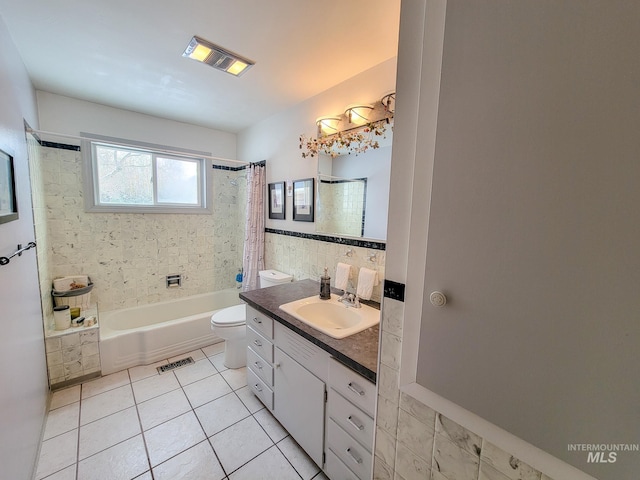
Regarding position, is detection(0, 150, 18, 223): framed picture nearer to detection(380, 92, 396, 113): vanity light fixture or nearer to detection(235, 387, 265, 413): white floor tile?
detection(235, 387, 265, 413): white floor tile

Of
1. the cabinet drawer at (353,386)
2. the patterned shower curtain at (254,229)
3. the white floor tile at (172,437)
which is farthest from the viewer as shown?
the patterned shower curtain at (254,229)

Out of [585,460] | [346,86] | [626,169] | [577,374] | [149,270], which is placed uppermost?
[346,86]

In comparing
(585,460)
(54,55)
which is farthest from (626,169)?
(54,55)

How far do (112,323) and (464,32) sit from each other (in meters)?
3.59

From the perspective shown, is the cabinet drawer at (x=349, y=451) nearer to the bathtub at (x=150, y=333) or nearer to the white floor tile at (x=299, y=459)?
the white floor tile at (x=299, y=459)

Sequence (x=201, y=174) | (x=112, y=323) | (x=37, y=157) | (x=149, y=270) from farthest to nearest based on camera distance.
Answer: (x=201, y=174), (x=149, y=270), (x=112, y=323), (x=37, y=157)

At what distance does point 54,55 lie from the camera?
5.77 ft

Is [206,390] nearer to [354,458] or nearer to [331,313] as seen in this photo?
[331,313]

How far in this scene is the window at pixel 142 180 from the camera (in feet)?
8.66

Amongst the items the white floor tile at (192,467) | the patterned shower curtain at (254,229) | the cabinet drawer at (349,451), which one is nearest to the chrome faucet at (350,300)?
the cabinet drawer at (349,451)

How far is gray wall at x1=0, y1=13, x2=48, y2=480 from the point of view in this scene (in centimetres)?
113

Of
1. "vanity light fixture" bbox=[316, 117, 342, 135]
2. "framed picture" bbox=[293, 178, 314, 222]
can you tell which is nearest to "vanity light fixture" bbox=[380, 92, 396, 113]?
"vanity light fixture" bbox=[316, 117, 342, 135]

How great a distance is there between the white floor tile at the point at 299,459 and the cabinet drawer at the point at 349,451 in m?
0.31

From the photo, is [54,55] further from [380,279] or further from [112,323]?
[380,279]
